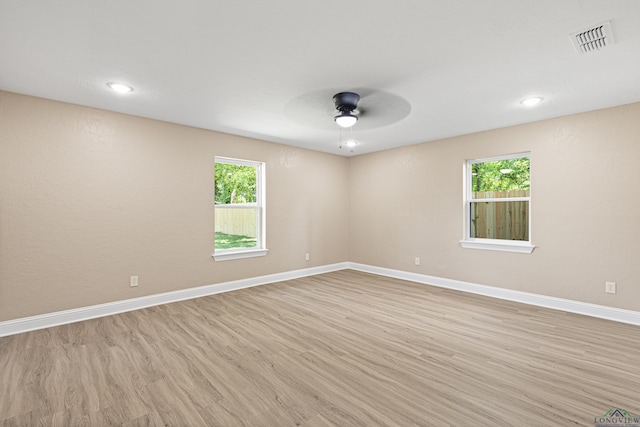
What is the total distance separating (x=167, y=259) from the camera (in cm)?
415

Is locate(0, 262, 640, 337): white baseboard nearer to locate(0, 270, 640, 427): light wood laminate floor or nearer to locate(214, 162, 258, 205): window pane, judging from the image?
locate(0, 270, 640, 427): light wood laminate floor

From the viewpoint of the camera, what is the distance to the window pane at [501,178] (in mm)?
4312

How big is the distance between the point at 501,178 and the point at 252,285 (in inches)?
166

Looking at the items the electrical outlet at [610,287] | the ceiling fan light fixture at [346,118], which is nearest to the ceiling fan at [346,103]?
the ceiling fan light fixture at [346,118]

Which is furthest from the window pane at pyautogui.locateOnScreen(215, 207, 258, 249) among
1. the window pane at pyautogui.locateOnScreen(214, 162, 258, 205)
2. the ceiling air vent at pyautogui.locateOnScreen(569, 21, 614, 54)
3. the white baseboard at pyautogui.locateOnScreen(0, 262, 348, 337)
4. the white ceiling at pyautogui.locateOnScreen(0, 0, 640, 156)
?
the ceiling air vent at pyautogui.locateOnScreen(569, 21, 614, 54)

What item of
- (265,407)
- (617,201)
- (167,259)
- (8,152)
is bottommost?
(265,407)

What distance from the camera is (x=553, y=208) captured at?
3.94 meters

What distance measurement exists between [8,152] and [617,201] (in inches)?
261

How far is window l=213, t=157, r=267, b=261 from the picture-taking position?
4793 millimetres

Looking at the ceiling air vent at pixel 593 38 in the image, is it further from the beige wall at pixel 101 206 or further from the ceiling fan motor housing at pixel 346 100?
the beige wall at pixel 101 206

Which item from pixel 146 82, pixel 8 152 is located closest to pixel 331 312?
pixel 146 82

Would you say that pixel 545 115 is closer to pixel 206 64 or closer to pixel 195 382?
pixel 206 64

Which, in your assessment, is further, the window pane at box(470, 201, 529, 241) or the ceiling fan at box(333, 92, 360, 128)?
the window pane at box(470, 201, 529, 241)

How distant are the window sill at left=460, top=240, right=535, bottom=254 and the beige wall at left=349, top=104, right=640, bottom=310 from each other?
0.24 ft
